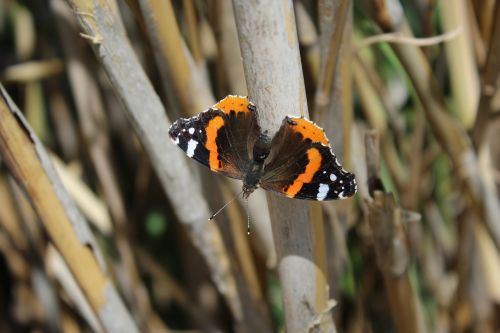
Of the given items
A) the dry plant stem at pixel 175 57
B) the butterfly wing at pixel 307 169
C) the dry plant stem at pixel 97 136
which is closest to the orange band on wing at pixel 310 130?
the butterfly wing at pixel 307 169

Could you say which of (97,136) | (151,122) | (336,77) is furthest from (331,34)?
(97,136)

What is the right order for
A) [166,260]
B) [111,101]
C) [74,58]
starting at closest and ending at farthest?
[74,58] → [111,101] → [166,260]

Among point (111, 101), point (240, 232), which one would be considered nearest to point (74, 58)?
point (111, 101)

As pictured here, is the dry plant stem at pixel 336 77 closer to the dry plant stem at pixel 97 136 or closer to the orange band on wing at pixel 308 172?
the orange band on wing at pixel 308 172

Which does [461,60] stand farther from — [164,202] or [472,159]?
[164,202]

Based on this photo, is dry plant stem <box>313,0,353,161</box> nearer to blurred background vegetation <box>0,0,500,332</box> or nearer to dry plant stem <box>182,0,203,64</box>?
blurred background vegetation <box>0,0,500,332</box>

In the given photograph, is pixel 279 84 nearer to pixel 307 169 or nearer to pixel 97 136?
pixel 307 169
